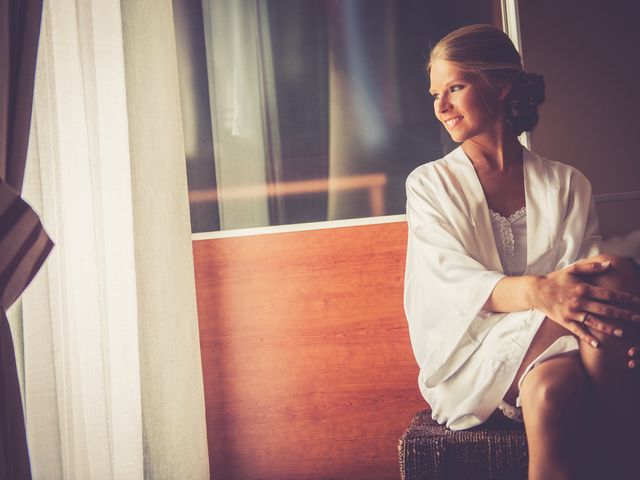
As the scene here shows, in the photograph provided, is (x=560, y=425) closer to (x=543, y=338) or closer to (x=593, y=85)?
(x=543, y=338)

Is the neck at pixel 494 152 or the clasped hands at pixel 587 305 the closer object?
the clasped hands at pixel 587 305

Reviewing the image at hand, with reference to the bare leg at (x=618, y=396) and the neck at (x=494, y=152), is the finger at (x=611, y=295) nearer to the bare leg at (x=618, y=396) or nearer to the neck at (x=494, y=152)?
the bare leg at (x=618, y=396)

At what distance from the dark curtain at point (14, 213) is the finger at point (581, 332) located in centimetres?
110

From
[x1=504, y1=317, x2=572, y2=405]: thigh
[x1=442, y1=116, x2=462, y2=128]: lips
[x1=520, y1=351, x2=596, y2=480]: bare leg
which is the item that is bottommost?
[x1=520, y1=351, x2=596, y2=480]: bare leg

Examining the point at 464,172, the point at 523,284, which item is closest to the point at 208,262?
the point at 464,172

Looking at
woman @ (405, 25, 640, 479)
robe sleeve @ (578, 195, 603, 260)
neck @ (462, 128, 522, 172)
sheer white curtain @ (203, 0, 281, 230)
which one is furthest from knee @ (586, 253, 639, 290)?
sheer white curtain @ (203, 0, 281, 230)

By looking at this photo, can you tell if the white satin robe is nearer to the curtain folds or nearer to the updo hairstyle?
the updo hairstyle

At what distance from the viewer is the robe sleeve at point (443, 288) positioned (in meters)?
1.17

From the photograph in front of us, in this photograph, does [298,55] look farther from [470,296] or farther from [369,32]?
[470,296]

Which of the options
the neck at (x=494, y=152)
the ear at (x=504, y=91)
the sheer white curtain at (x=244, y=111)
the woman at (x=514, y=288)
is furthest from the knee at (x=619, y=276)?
the sheer white curtain at (x=244, y=111)

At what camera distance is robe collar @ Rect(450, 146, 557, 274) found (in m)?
1.25

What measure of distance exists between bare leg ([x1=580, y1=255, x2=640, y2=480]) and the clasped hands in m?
0.01

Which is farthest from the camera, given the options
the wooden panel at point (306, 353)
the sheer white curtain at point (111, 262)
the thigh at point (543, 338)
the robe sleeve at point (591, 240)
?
the wooden panel at point (306, 353)

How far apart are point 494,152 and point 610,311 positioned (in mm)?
540
